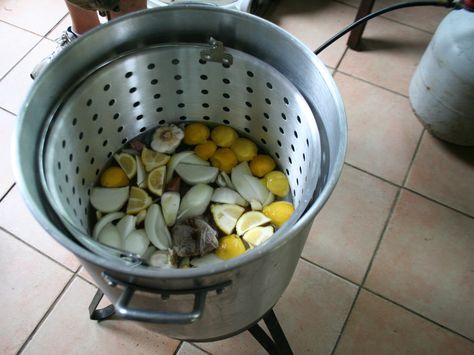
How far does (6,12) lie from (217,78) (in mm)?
813

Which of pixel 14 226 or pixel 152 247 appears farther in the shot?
pixel 14 226

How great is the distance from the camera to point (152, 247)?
2.02ft

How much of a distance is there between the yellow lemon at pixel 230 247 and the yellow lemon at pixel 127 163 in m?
0.17

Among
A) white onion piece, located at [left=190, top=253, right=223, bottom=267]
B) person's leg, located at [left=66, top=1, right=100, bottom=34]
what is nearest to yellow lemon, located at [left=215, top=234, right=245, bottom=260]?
white onion piece, located at [left=190, top=253, right=223, bottom=267]

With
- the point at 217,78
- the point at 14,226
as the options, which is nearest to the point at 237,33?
the point at 217,78

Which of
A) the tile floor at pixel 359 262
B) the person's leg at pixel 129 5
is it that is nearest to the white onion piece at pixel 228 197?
the tile floor at pixel 359 262

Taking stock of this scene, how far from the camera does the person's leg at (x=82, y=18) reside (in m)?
0.87

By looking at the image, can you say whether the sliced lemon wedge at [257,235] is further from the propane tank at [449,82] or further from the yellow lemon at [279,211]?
the propane tank at [449,82]

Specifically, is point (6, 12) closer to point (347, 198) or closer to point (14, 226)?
point (14, 226)

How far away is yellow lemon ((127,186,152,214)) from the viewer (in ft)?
2.10

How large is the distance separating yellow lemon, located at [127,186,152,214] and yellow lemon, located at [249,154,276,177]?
0.53ft

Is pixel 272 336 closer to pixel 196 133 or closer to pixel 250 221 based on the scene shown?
pixel 250 221

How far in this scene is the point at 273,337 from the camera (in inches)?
26.1

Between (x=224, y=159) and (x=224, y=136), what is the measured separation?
1.4 inches
